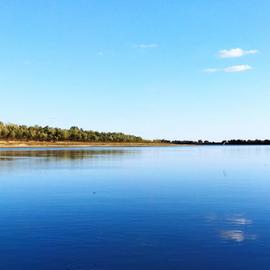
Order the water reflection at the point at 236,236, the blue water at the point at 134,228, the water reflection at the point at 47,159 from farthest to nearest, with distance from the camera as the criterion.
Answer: the water reflection at the point at 47,159, the water reflection at the point at 236,236, the blue water at the point at 134,228

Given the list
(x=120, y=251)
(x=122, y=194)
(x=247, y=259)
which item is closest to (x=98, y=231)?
(x=120, y=251)

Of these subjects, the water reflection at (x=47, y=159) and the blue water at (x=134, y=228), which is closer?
the blue water at (x=134, y=228)

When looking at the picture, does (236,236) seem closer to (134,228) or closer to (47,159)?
(134,228)

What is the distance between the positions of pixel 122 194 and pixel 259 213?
43.7 feet

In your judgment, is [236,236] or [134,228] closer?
[236,236]

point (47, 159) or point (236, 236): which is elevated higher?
point (47, 159)

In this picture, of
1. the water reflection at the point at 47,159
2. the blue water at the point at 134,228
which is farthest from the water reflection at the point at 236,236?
the water reflection at the point at 47,159

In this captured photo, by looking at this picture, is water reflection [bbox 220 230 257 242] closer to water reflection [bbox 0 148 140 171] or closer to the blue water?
the blue water

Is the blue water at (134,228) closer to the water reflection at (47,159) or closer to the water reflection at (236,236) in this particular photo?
the water reflection at (236,236)

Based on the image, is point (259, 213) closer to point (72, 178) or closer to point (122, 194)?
point (122, 194)

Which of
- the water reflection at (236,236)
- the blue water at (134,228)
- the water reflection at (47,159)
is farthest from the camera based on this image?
the water reflection at (47,159)

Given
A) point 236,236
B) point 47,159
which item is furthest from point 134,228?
point 47,159

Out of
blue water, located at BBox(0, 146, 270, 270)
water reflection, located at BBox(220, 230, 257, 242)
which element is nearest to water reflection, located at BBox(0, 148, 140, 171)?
blue water, located at BBox(0, 146, 270, 270)

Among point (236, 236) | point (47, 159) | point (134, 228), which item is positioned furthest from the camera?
point (47, 159)
